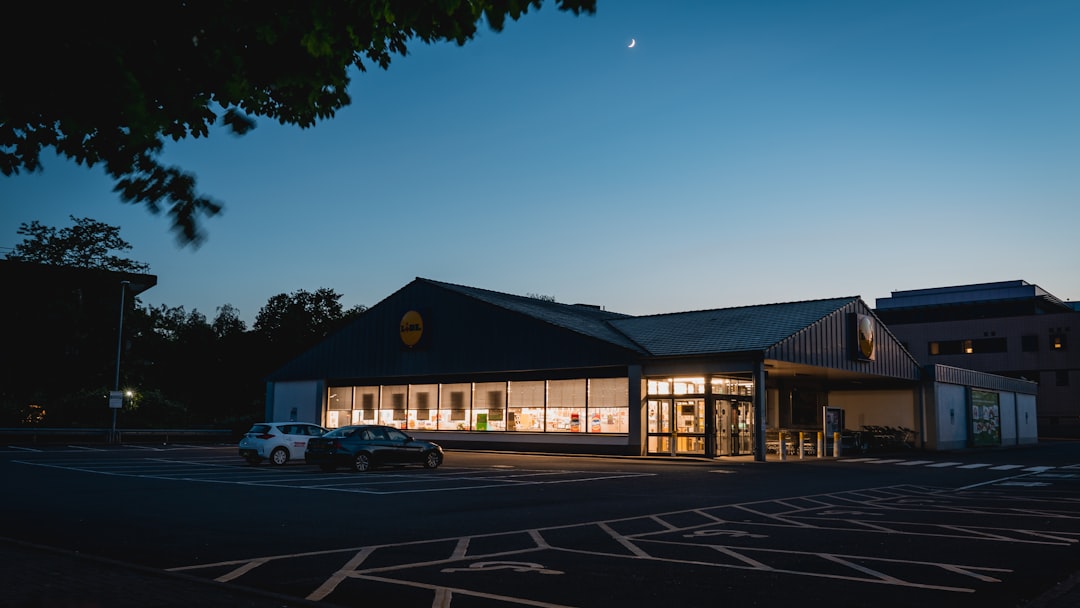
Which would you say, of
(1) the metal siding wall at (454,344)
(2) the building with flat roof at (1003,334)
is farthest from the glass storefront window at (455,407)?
(2) the building with flat roof at (1003,334)

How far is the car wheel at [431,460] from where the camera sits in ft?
87.6

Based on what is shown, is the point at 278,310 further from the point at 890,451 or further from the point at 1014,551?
the point at 1014,551

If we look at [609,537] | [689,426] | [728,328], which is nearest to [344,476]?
[609,537]

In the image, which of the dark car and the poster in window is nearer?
the dark car

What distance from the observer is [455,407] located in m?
42.5

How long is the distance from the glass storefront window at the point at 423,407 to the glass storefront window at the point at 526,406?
17.5 ft

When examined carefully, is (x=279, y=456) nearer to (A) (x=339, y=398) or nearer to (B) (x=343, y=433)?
(B) (x=343, y=433)

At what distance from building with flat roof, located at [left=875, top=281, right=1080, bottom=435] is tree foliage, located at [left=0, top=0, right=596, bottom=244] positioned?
272 ft

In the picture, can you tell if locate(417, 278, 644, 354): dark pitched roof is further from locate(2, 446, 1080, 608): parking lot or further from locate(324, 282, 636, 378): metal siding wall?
locate(2, 446, 1080, 608): parking lot

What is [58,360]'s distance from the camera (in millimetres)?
61906

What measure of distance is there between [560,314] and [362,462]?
20.0m

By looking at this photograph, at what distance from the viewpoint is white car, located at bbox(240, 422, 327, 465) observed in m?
28.1

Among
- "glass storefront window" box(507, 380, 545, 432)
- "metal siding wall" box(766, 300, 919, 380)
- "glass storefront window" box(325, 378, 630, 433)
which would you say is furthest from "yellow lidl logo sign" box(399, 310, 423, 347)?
"metal siding wall" box(766, 300, 919, 380)

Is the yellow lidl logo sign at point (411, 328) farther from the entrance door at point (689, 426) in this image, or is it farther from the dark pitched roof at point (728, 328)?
the entrance door at point (689, 426)
